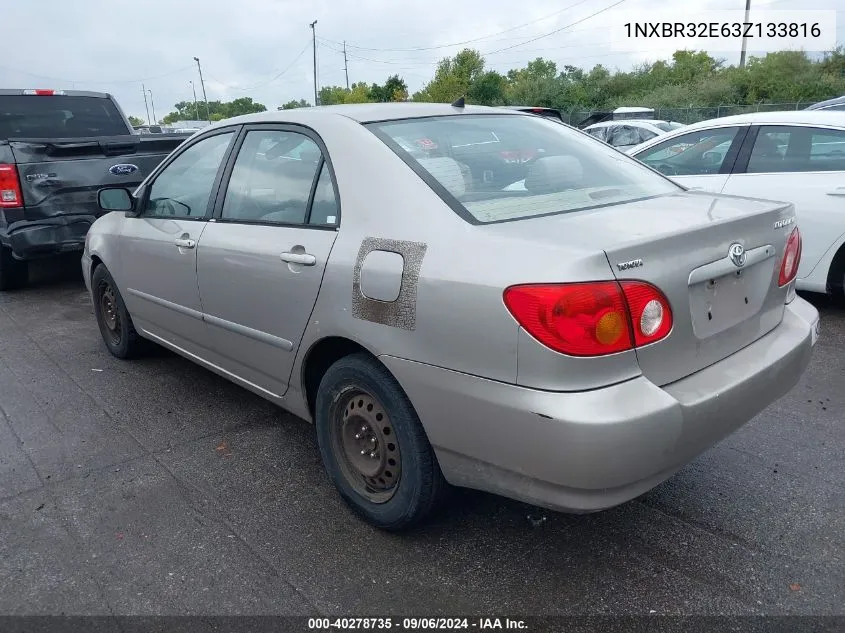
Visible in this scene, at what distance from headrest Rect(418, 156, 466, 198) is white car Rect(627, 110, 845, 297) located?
3573mm

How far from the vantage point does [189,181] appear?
396 cm

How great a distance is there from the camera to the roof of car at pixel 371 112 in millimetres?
3074

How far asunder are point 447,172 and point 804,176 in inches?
148

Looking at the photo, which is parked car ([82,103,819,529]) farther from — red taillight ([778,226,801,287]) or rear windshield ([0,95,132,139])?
rear windshield ([0,95,132,139])

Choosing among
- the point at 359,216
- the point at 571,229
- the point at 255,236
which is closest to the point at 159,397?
the point at 255,236

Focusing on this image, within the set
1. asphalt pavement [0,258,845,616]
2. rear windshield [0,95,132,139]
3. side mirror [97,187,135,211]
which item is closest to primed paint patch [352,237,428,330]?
asphalt pavement [0,258,845,616]

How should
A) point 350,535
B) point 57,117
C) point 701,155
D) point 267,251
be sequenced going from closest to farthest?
point 350,535, point 267,251, point 701,155, point 57,117

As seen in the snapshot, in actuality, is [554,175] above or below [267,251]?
above

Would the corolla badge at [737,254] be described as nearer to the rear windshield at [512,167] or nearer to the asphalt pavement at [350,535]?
the rear windshield at [512,167]

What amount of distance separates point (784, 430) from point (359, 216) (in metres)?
2.44

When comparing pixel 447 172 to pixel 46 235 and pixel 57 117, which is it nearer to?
pixel 46 235

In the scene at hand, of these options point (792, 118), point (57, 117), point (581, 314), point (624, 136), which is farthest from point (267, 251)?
point (624, 136)

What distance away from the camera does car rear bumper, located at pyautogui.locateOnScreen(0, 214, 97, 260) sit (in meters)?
6.63

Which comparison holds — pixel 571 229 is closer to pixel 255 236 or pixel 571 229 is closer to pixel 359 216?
pixel 359 216
